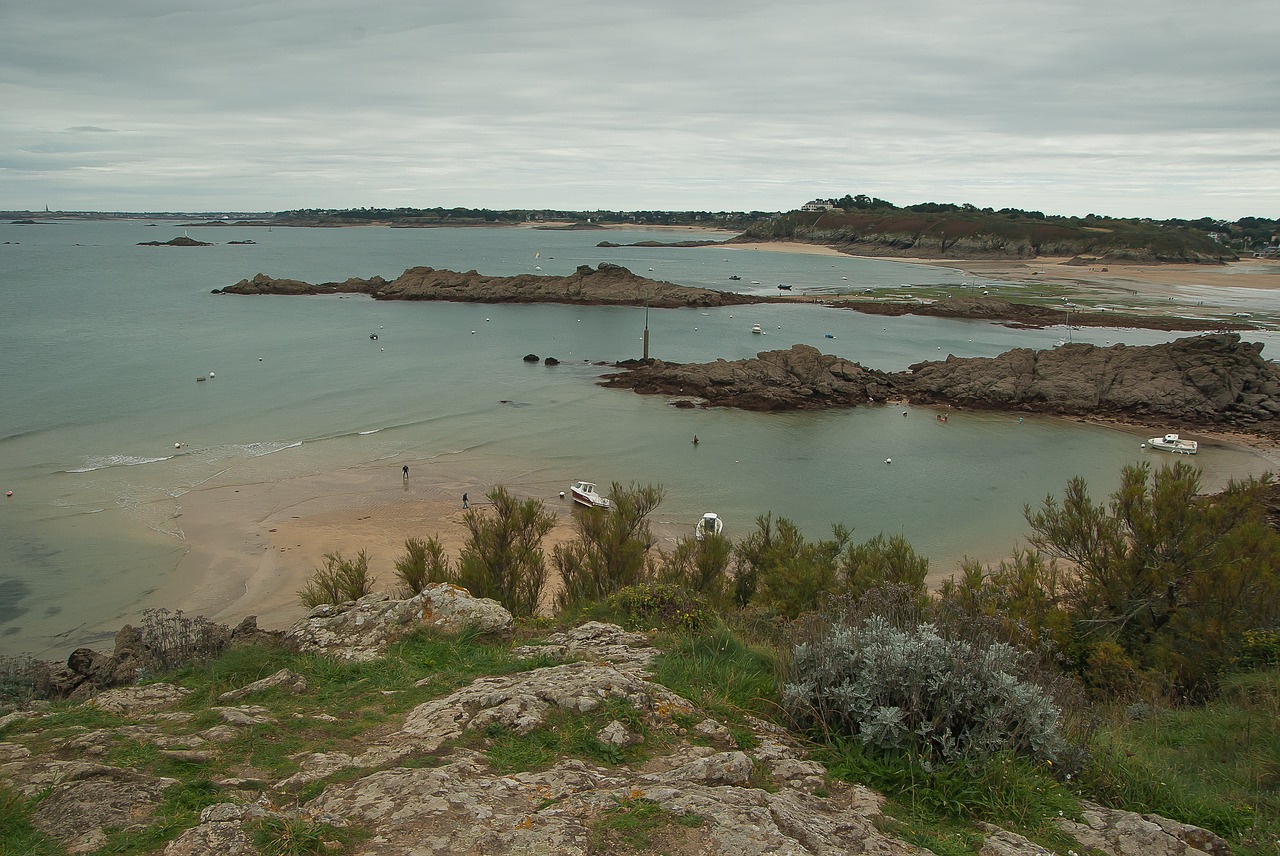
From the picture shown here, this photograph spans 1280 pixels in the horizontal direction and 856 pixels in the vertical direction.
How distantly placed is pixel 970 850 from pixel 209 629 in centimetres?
908

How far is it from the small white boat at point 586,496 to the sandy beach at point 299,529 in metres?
0.58

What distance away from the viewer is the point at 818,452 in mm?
33281

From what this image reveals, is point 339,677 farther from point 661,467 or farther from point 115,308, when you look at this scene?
point 115,308

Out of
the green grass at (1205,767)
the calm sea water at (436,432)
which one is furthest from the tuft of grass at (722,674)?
the calm sea water at (436,432)

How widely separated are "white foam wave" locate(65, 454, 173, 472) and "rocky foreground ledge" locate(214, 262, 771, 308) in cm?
5427

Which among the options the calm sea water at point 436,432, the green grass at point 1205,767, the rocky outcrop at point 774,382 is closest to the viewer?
the green grass at point 1205,767

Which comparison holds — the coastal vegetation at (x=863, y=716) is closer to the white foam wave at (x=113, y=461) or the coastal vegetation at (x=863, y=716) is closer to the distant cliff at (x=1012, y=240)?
the white foam wave at (x=113, y=461)

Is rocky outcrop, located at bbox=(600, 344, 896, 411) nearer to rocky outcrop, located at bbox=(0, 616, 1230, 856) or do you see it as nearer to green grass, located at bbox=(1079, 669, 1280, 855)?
green grass, located at bbox=(1079, 669, 1280, 855)

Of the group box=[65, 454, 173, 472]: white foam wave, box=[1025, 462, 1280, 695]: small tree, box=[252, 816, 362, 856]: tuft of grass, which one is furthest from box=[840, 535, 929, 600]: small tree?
box=[65, 454, 173, 472]: white foam wave

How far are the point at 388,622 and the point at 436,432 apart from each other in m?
27.2

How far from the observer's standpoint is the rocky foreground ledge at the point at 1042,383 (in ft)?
126

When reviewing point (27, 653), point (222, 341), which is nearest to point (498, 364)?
point (222, 341)

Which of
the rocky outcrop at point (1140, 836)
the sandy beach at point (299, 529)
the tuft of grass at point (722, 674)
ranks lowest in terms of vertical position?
the sandy beach at point (299, 529)

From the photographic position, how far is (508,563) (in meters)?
14.3
